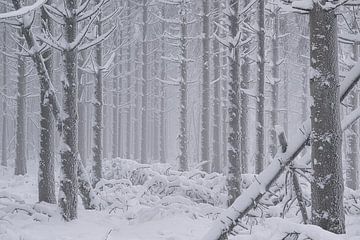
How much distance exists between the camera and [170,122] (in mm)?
48375

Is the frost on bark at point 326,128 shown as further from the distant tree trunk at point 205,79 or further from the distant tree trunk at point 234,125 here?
the distant tree trunk at point 205,79

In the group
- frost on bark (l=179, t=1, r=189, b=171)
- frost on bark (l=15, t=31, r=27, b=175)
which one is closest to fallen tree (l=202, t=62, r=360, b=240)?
frost on bark (l=179, t=1, r=189, b=171)

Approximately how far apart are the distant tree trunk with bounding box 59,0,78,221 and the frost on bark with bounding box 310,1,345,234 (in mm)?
4946

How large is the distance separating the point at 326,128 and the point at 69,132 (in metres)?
5.10

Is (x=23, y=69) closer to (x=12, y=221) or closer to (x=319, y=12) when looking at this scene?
(x=12, y=221)

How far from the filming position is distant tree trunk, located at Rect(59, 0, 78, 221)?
7.84 meters

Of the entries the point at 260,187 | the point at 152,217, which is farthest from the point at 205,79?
the point at 260,187

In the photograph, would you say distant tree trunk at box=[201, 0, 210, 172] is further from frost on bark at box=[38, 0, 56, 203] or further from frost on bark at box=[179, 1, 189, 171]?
frost on bark at box=[38, 0, 56, 203]

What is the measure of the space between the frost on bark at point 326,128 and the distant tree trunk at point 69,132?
16.2 feet

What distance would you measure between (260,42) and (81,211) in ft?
23.5

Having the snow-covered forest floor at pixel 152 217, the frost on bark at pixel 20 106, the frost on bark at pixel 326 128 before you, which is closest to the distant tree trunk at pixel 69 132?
the snow-covered forest floor at pixel 152 217

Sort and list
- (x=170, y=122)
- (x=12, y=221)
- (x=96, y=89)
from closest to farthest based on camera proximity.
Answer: (x=12, y=221), (x=96, y=89), (x=170, y=122)

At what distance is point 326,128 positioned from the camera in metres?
4.16

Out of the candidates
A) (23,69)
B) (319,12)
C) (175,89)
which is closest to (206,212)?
(319,12)
